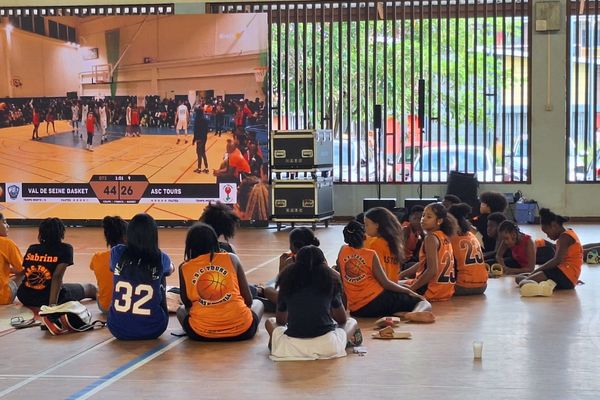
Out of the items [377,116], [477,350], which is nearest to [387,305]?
[477,350]

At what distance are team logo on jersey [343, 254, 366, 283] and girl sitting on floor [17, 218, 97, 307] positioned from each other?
2294mm

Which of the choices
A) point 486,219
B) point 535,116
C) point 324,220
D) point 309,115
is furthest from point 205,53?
point 486,219

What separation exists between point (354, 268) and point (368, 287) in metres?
0.19

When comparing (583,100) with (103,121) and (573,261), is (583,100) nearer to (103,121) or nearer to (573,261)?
(103,121)

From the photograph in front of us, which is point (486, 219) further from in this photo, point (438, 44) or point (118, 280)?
point (438, 44)

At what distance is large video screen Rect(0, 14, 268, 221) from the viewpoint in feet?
54.3

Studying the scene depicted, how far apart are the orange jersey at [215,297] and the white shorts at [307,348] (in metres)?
0.56

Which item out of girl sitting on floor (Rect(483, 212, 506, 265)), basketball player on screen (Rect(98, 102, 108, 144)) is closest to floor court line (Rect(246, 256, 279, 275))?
girl sitting on floor (Rect(483, 212, 506, 265))

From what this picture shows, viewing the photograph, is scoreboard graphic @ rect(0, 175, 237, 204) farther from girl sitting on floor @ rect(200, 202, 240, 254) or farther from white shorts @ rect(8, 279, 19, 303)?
girl sitting on floor @ rect(200, 202, 240, 254)

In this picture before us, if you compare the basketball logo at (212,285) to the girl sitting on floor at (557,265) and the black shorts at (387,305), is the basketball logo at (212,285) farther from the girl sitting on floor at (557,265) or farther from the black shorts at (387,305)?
the girl sitting on floor at (557,265)

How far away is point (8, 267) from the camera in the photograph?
830cm

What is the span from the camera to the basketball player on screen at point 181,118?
1675cm

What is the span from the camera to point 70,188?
55.6 feet

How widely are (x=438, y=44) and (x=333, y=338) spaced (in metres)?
12.4
